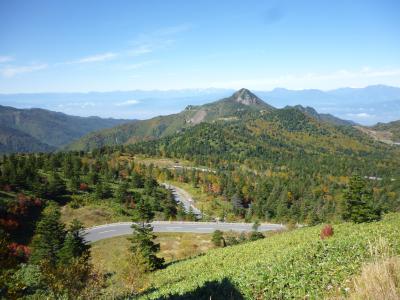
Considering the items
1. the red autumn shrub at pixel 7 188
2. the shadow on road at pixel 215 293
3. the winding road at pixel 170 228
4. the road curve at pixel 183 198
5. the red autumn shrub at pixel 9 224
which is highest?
the shadow on road at pixel 215 293

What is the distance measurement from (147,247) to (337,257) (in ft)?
106

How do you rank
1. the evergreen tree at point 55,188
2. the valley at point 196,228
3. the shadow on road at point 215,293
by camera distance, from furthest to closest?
the evergreen tree at point 55,188
the valley at point 196,228
the shadow on road at point 215,293

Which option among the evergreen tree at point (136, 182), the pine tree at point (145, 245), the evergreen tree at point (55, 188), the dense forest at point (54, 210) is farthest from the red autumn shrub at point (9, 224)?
the evergreen tree at point (136, 182)

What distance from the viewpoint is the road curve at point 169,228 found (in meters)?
79.0

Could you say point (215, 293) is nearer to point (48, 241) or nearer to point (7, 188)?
point (48, 241)

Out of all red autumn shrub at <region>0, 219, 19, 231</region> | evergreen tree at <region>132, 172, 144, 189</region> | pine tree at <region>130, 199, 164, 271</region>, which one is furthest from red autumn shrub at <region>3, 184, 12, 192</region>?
pine tree at <region>130, 199, 164, 271</region>

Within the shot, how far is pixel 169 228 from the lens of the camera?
288 ft

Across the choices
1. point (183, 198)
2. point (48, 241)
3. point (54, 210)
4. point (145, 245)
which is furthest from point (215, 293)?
point (183, 198)

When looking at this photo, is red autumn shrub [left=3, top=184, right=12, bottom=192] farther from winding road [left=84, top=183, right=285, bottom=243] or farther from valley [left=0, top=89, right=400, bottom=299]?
winding road [left=84, top=183, right=285, bottom=243]

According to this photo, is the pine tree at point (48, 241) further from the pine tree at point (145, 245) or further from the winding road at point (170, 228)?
the winding road at point (170, 228)

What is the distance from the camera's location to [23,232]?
75.2m

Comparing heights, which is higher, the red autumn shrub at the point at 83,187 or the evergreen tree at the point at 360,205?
the evergreen tree at the point at 360,205

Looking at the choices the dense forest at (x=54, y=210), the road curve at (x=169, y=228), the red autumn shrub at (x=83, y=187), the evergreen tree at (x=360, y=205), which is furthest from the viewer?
the red autumn shrub at (x=83, y=187)

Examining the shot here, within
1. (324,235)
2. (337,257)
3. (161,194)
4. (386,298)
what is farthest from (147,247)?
(161,194)
